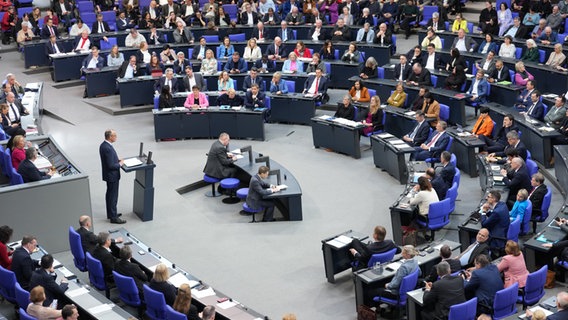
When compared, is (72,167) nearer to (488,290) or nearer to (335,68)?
(488,290)

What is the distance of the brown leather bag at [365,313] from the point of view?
12070 millimetres

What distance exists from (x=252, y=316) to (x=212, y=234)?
4.45 meters

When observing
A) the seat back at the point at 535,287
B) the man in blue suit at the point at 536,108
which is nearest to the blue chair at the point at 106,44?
the man in blue suit at the point at 536,108

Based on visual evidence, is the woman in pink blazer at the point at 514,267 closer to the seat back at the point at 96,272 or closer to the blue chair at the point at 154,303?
the blue chair at the point at 154,303

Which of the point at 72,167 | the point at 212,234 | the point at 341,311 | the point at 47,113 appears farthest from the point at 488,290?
the point at 47,113

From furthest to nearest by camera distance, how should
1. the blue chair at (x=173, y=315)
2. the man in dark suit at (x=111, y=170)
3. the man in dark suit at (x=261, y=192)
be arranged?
the man in dark suit at (x=261, y=192) < the man in dark suit at (x=111, y=170) < the blue chair at (x=173, y=315)

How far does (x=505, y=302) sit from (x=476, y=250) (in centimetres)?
138

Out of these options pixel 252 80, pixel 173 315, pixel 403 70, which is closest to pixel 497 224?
pixel 173 315

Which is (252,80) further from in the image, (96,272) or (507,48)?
(96,272)

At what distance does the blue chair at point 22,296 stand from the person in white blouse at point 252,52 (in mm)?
13756

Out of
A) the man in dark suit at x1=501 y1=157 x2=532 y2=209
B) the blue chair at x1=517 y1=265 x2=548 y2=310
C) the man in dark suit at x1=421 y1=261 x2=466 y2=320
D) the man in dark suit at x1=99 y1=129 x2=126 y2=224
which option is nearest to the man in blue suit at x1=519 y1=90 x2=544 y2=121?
the man in dark suit at x1=501 y1=157 x2=532 y2=209

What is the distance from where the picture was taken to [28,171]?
1438 centimetres

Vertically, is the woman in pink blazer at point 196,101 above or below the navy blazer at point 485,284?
above

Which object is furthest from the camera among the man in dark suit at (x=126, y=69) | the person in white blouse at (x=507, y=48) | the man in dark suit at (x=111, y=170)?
the man in dark suit at (x=126, y=69)
